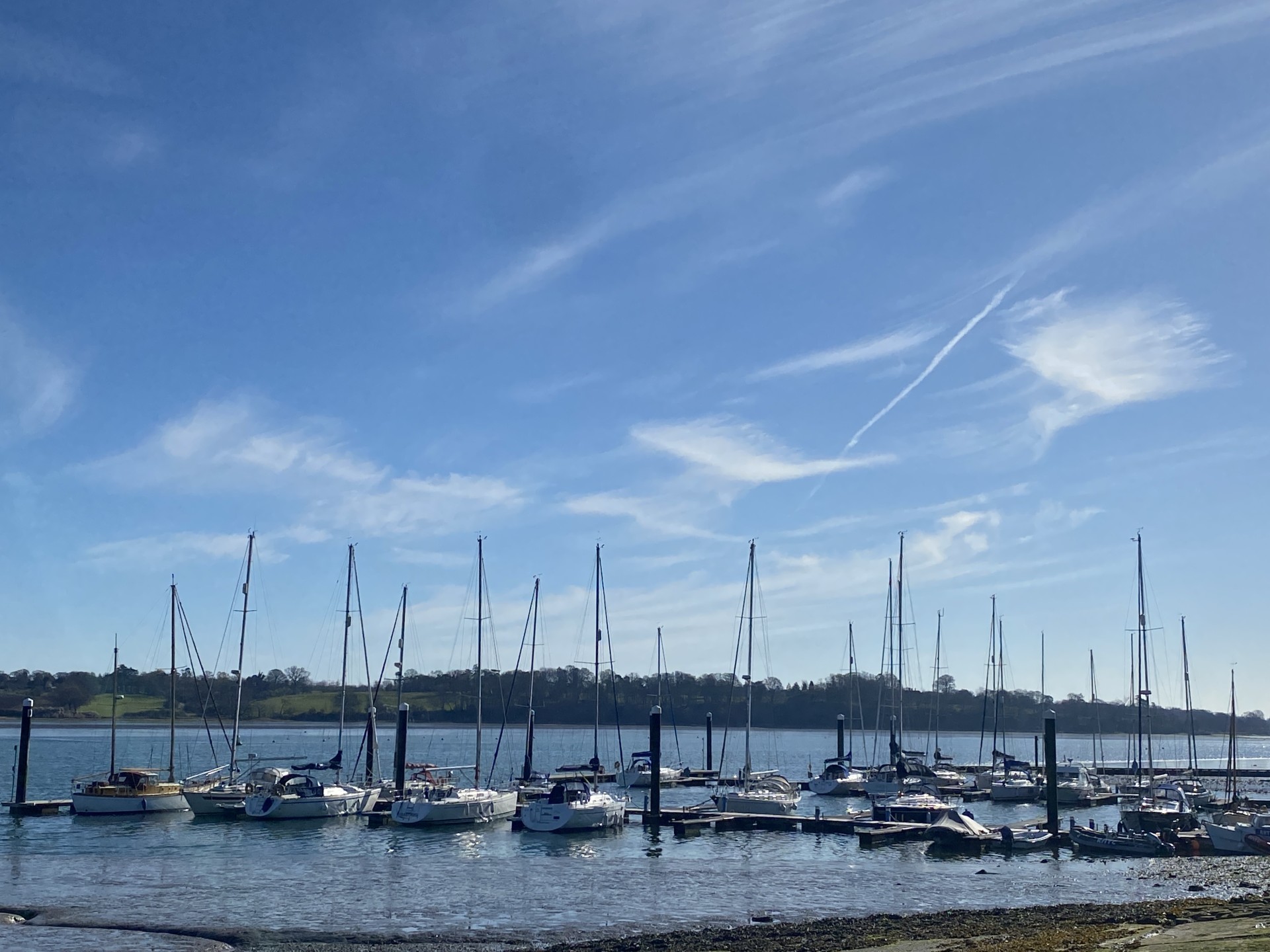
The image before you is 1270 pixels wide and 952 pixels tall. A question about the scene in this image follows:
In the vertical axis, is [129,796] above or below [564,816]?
below

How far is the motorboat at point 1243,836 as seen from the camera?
47.1 m

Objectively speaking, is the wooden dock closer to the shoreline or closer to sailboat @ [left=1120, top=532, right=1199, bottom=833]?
the shoreline

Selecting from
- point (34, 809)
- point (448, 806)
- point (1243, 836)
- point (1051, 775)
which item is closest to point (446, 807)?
point (448, 806)

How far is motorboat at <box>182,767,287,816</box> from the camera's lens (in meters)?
59.2

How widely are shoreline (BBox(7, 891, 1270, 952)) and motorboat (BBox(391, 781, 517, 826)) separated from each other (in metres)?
22.7

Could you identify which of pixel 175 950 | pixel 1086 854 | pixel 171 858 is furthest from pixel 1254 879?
pixel 171 858

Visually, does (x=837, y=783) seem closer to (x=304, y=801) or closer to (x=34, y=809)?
(x=304, y=801)

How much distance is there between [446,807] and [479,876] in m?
14.3

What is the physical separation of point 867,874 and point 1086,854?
1058 centimetres

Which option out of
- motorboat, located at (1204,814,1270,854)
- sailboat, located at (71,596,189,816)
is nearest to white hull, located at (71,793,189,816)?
sailboat, located at (71,596,189,816)

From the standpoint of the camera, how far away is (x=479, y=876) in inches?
Answer: 1658

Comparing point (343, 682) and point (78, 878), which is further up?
point (343, 682)

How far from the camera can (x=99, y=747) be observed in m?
170

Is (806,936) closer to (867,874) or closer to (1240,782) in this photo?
(867,874)
